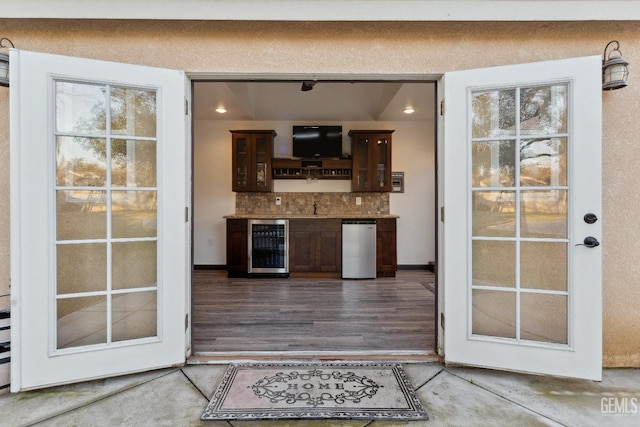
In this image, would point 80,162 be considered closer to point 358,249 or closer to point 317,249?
point 317,249

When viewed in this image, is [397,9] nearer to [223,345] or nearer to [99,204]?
[99,204]

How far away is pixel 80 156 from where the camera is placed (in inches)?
77.1

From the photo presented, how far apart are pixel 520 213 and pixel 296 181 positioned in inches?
165

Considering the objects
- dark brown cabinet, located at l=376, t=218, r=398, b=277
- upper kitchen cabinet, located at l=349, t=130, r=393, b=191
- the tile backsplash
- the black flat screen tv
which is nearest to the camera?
dark brown cabinet, located at l=376, t=218, r=398, b=277

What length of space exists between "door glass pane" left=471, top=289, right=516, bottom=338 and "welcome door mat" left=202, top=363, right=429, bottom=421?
2.10ft

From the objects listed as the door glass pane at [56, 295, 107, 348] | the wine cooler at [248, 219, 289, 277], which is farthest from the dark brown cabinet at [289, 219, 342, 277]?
the door glass pane at [56, 295, 107, 348]

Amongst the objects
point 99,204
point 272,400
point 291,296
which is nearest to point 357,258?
point 291,296

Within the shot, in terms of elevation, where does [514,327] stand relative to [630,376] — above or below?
above

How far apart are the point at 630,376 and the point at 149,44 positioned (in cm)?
398

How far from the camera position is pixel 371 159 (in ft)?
18.0

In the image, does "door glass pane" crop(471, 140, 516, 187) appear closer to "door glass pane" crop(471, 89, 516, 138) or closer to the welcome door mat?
"door glass pane" crop(471, 89, 516, 138)

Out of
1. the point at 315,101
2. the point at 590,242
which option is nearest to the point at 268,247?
the point at 315,101

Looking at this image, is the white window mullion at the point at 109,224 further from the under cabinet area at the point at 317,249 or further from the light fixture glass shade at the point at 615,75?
the light fixture glass shade at the point at 615,75

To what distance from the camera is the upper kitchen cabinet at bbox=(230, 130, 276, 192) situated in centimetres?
551
